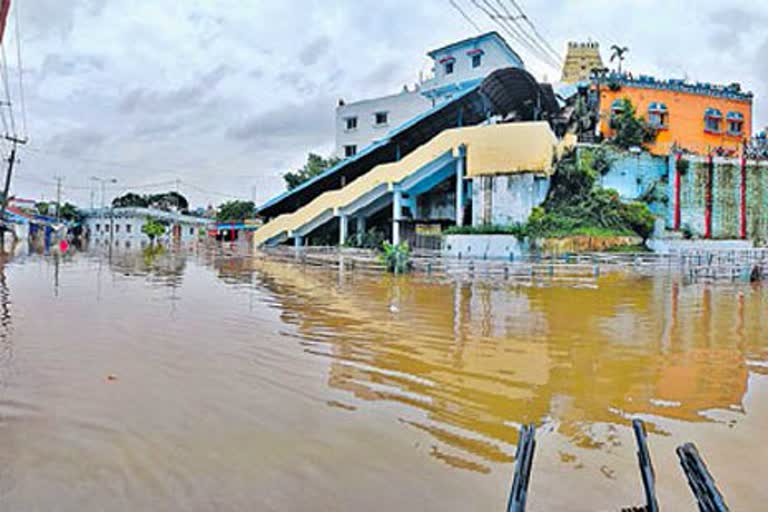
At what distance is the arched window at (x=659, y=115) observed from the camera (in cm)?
2979

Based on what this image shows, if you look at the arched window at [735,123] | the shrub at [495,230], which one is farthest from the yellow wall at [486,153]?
the arched window at [735,123]

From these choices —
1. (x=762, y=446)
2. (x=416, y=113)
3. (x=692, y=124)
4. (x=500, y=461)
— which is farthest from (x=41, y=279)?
(x=692, y=124)

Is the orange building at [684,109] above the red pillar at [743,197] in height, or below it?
above

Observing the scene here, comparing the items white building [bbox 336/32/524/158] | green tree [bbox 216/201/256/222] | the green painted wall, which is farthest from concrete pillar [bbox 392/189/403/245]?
green tree [bbox 216/201/256/222]

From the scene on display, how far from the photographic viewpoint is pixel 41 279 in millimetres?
17766

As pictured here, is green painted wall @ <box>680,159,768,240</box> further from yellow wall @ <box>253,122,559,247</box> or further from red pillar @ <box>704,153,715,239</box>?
yellow wall @ <box>253,122,559,247</box>

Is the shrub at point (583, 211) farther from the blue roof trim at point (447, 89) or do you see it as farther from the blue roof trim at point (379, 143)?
the blue roof trim at point (447, 89)

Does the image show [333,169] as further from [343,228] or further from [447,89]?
[447,89]

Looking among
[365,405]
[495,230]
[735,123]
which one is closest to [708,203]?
[735,123]

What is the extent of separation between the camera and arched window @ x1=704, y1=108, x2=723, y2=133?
101 ft

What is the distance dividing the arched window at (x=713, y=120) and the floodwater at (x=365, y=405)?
911 inches

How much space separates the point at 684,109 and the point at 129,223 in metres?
61.1

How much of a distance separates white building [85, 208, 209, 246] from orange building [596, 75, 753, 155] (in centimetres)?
5188

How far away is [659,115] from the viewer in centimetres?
2997
